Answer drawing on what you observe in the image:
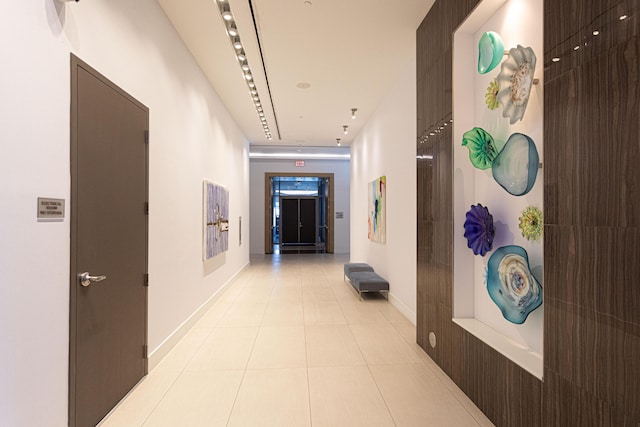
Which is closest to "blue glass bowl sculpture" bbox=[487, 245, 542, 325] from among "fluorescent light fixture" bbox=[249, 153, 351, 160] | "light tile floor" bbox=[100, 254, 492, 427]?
"light tile floor" bbox=[100, 254, 492, 427]

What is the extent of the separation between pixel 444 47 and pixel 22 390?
4.06 metres

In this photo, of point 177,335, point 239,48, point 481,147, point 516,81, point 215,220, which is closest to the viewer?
point 516,81

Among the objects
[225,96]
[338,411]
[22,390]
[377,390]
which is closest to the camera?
[22,390]

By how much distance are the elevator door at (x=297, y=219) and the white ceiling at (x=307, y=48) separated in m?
9.33

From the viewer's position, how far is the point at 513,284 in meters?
2.38

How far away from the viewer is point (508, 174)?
2424 mm

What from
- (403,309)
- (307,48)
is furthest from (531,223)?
(307,48)

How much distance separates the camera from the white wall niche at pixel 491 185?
226 cm

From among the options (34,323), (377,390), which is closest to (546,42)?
(377,390)

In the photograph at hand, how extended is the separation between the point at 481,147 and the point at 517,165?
38cm

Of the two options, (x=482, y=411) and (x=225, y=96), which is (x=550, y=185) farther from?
(x=225, y=96)

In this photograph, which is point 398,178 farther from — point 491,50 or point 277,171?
point 277,171

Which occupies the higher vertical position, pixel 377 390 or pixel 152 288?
pixel 152 288

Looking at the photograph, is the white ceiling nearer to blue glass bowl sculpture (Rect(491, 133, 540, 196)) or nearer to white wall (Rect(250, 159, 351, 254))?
blue glass bowl sculpture (Rect(491, 133, 540, 196))
